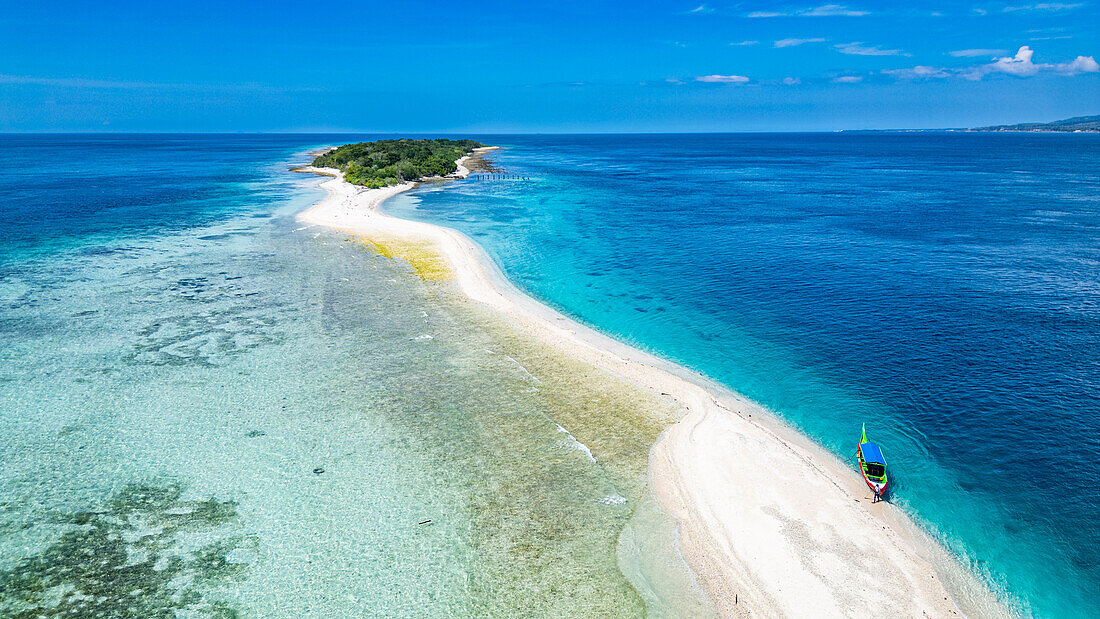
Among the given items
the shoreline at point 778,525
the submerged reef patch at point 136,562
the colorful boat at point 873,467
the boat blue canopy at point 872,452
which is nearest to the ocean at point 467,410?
the submerged reef patch at point 136,562

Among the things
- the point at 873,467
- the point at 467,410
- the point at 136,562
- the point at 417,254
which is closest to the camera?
the point at 136,562

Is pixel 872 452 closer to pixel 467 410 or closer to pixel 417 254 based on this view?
pixel 467 410

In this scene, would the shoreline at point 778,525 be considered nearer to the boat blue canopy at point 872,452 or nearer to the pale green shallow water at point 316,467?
the boat blue canopy at point 872,452

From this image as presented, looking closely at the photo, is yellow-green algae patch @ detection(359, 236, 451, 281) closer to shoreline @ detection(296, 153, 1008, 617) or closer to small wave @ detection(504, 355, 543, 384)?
small wave @ detection(504, 355, 543, 384)

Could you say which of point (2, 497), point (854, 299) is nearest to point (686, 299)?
point (854, 299)

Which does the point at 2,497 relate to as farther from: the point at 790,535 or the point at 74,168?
the point at 74,168

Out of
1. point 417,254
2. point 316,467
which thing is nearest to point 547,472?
point 316,467
